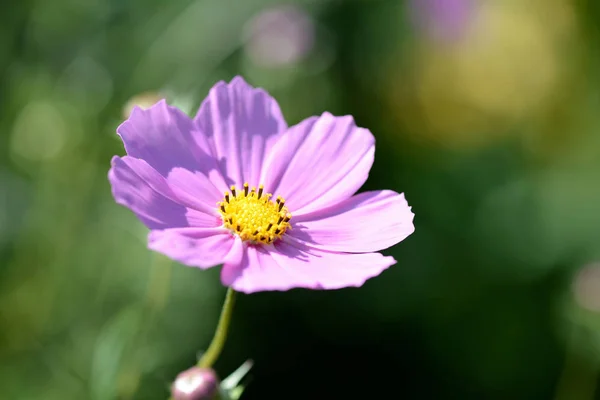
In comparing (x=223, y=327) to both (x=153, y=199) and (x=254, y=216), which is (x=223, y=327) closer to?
(x=153, y=199)

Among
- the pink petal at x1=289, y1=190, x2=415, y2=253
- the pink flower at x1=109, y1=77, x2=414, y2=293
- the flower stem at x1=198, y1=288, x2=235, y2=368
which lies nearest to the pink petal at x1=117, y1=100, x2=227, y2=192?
the pink flower at x1=109, y1=77, x2=414, y2=293

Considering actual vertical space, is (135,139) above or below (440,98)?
below

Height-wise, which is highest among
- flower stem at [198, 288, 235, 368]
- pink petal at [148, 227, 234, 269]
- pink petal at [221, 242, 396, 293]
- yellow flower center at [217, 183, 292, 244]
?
yellow flower center at [217, 183, 292, 244]

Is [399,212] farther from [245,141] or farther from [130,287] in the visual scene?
[130,287]

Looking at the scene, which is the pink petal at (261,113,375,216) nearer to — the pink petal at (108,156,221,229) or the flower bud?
the pink petal at (108,156,221,229)

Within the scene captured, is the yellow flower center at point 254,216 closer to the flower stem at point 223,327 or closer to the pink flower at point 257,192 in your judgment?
the pink flower at point 257,192

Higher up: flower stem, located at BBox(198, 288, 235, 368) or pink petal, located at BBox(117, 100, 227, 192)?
pink petal, located at BBox(117, 100, 227, 192)

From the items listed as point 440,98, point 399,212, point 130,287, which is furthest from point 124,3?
point 399,212

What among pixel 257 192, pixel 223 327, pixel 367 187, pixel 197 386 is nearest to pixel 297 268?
pixel 223 327
